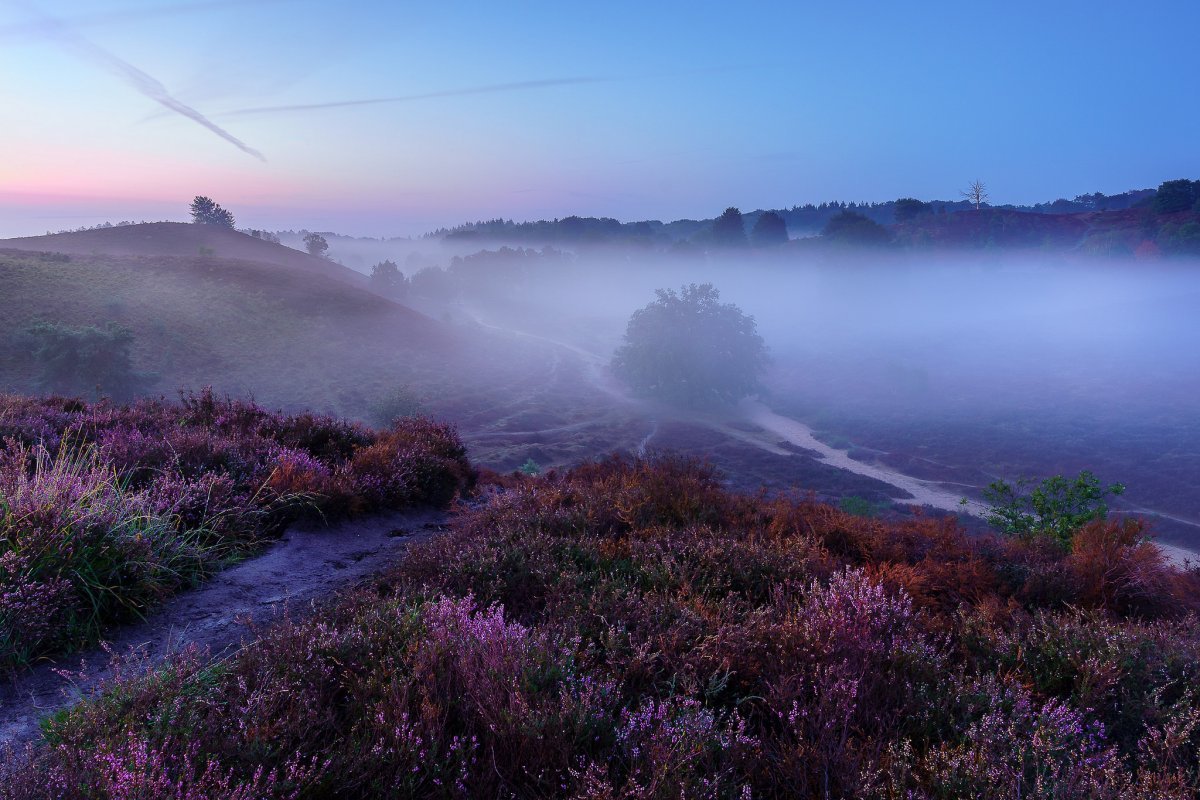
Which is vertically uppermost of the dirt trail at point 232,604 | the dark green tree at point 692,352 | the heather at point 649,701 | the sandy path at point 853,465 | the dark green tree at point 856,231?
the dark green tree at point 856,231

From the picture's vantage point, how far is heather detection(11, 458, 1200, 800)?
218cm

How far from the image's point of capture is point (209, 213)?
8500 cm

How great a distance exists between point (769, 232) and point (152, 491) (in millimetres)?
152617

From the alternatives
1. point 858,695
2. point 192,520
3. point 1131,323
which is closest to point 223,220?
point 192,520

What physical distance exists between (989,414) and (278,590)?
61424mm

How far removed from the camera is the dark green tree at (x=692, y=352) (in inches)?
2331

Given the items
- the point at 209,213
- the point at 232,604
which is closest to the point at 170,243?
the point at 209,213

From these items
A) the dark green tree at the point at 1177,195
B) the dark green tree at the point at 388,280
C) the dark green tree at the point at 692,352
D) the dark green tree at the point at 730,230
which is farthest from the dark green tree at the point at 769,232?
the dark green tree at the point at 388,280

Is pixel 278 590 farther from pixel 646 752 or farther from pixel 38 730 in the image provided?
pixel 646 752

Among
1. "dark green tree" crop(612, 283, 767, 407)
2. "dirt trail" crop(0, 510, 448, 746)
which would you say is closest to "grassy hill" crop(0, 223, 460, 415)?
"dark green tree" crop(612, 283, 767, 407)

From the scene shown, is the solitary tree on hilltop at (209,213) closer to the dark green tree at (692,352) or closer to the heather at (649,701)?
the dark green tree at (692,352)

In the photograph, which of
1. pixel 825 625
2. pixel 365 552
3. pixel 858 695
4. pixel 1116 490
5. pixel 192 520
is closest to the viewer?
pixel 858 695

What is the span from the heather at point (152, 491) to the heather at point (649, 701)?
1.30 meters

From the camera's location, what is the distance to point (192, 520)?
570 centimetres
